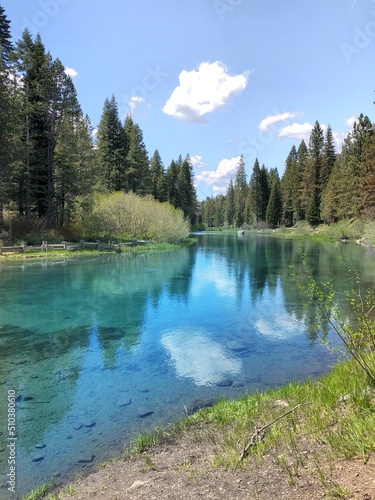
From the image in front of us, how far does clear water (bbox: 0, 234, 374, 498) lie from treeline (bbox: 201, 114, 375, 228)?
34.8 meters

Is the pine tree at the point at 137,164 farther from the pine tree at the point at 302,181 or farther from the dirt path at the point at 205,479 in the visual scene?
the dirt path at the point at 205,479

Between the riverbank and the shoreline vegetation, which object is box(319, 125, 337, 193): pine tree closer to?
the shoreline vegetation

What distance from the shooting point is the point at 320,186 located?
225ft

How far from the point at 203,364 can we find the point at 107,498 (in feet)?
16.9

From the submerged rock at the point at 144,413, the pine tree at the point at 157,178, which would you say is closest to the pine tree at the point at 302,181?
the pine tree at the point at 157,178

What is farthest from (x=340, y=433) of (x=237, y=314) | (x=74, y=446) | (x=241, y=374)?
(x=237, y=314)

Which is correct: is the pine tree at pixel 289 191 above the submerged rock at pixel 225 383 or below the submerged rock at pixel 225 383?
above

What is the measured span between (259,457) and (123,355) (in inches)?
238

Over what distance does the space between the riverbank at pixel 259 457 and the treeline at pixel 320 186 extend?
144 ft

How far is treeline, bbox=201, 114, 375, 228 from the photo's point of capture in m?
49.1

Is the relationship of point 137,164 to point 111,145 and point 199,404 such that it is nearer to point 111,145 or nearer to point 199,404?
point 111,145

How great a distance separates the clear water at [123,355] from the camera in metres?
5.54

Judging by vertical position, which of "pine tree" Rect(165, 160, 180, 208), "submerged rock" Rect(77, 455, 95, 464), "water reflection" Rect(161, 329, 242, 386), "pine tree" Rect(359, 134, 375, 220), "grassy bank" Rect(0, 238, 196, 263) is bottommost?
"water reflection" Rect(161, 329, 242, 386)

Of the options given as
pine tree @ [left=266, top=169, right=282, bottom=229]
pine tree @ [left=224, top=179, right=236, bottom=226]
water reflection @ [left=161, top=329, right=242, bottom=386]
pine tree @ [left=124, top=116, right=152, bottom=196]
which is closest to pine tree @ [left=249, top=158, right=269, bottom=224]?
pine tree @ [left=266, top=169, right=282, bottom=229]
